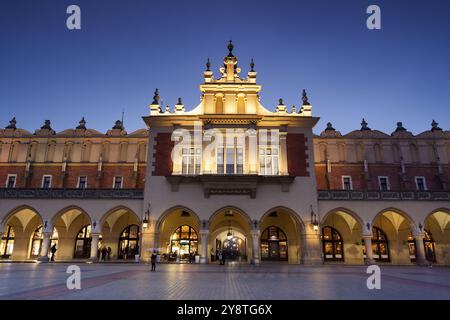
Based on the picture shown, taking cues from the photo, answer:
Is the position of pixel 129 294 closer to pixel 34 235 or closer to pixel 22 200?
pixel 22 200

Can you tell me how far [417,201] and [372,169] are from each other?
26.3 feet

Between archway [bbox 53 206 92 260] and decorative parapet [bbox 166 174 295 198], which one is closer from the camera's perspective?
decorative parapet [bbox 166 174 295 198]

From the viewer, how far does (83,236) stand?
3369cm

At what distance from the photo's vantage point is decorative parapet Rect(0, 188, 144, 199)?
91.5 feet

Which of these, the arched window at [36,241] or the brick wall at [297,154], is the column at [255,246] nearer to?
the brick wall at [297,154]

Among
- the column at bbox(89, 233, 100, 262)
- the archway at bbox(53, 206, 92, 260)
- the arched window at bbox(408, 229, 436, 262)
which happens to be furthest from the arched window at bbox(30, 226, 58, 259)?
the arched window at bbox(408, 229, 436, 262)

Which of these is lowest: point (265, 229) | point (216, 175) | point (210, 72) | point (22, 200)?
point (265, 229)

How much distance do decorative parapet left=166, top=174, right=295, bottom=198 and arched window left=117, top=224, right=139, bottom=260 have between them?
9504 mm

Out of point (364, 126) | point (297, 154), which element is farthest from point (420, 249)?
point (364, 126)

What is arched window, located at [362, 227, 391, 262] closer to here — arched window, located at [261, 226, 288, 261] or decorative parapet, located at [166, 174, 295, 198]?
arched window, located at [261, 226, 288, 261]

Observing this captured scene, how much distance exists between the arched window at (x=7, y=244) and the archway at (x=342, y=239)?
32.4 metres

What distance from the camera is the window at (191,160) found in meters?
28.3
